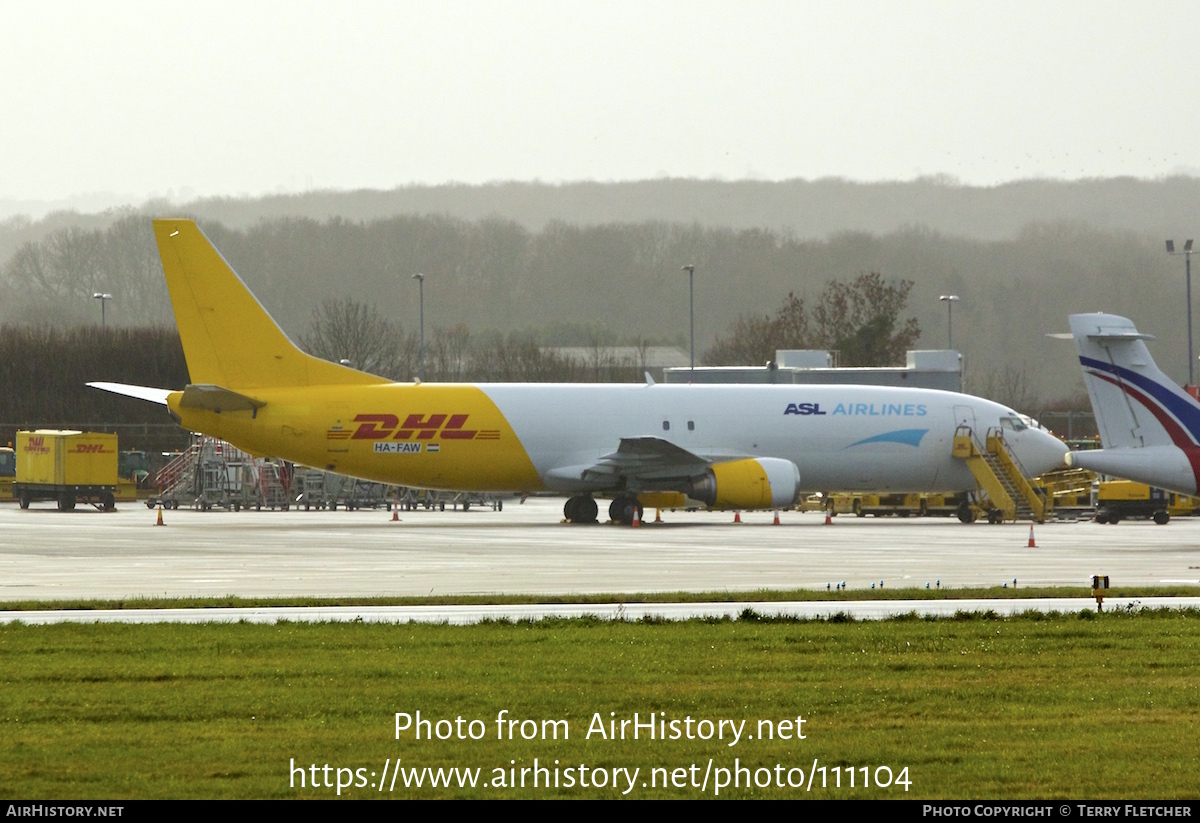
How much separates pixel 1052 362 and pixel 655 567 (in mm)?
59512

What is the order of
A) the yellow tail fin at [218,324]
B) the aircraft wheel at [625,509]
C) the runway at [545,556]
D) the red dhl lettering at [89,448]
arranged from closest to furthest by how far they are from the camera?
the runway at [545,556] → the yellow tail fin at [218,324] → the aircraft wheel at [625,509] → the red dhl lettering at [89,448]

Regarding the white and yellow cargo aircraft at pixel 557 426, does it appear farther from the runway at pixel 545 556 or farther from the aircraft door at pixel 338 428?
the runway at pixel 545 556

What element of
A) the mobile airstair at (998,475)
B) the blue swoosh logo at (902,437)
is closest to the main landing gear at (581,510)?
the blue swoosh logo at (902,437)

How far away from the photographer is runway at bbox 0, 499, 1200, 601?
Result: 21.5 metres

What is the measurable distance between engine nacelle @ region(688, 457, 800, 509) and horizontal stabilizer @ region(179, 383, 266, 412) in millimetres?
12007

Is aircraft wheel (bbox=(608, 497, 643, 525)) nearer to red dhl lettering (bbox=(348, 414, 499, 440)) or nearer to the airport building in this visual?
red dhl lettering (bbox=(348, 414, 499, 440))

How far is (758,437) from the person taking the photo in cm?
4212

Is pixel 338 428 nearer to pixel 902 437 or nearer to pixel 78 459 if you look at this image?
pixel 902 437

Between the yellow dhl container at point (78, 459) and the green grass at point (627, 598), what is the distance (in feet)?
128

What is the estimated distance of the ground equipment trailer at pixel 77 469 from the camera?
182ft

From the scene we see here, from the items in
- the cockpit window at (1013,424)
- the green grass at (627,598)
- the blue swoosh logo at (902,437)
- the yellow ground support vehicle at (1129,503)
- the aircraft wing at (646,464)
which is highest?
the cockpit window at (1013,424)

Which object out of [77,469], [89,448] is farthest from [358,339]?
[77,469]

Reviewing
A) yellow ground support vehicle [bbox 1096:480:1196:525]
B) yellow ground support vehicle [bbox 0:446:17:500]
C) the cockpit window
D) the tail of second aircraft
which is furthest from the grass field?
yellow ground support vehicle [bbox 0:446:17:500]

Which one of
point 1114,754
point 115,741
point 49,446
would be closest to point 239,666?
point 115,741
